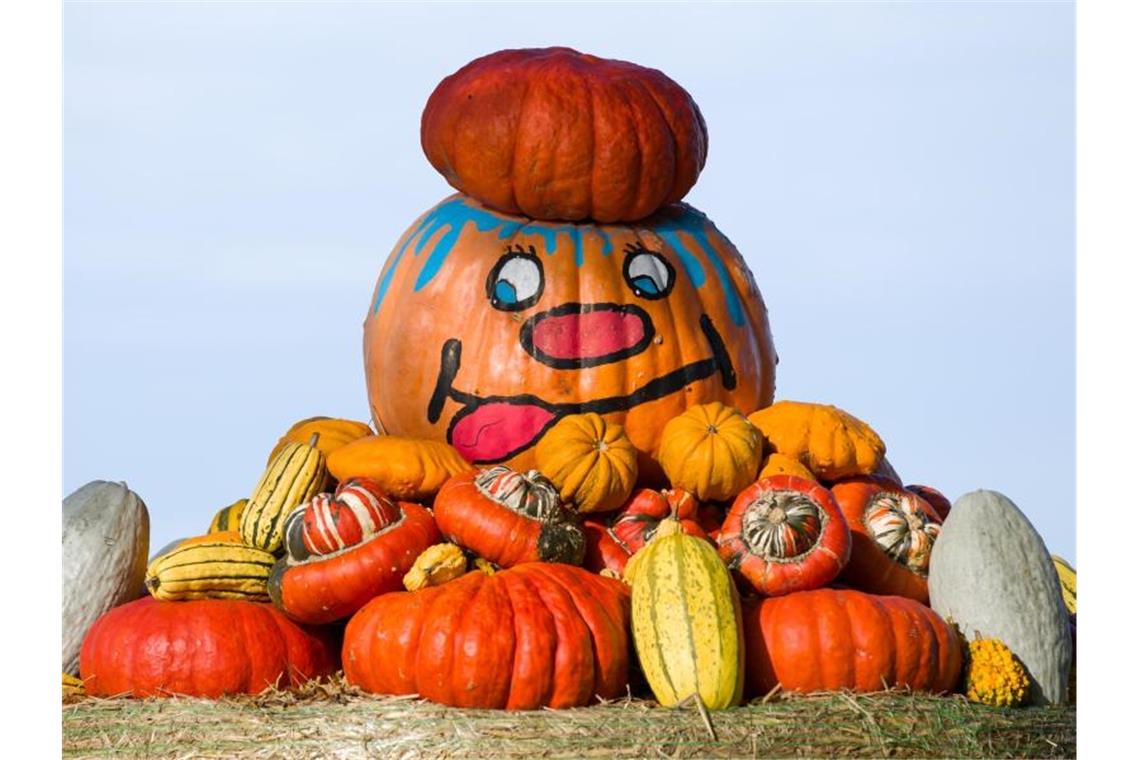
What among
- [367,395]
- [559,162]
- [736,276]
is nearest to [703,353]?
[736,276]

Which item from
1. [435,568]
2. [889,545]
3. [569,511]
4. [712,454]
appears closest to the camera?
[435,568]

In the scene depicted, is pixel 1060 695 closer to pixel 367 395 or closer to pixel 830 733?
pixel 830 733

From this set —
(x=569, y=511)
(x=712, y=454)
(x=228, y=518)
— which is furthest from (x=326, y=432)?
(x=712, y=454)

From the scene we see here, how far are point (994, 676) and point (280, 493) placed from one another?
3.46 metres

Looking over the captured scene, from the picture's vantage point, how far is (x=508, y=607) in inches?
303

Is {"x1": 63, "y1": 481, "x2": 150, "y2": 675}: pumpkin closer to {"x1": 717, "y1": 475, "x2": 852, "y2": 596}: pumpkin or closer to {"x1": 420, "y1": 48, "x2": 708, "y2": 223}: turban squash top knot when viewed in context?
{"x1": 420, "y1": 48, "x2": 708, "y2": 223}: turban squash top knot

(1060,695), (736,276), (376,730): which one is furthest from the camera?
(736,276)

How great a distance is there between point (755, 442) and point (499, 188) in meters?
1.87

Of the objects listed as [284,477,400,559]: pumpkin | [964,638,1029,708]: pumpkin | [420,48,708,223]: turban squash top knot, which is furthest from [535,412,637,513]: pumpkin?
[964,638,1029,708]: pumpkin

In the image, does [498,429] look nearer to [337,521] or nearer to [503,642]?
[337,521]

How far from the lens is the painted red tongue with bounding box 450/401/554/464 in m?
9.23

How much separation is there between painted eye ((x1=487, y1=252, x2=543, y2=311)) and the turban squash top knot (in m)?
0.30

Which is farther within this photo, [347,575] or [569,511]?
[569,511]

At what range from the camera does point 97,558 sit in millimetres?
8898
